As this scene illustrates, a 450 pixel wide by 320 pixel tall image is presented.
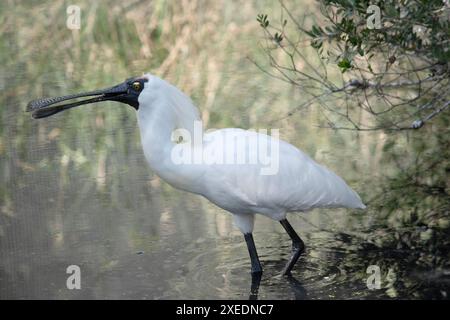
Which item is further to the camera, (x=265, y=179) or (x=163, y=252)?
(x=163, y=252)

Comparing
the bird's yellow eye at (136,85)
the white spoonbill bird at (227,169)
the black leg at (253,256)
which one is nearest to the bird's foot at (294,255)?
the white spoonbill bird at (227,169)

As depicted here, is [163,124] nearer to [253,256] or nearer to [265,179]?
[265,179]

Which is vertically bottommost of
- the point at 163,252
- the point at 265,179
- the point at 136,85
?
the point at 163,252

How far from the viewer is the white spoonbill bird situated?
578cm

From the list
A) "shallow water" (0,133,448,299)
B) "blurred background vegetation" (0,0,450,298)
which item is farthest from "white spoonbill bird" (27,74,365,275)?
"blurred background vegetation" (0,0,450,298)

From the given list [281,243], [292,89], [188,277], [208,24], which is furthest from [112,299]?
[208,24]

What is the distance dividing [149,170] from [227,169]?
8.84 feet

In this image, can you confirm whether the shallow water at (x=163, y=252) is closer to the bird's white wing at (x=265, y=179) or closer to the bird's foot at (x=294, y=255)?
the bird's foot at (x=294, y=255)

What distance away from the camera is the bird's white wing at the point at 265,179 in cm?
578

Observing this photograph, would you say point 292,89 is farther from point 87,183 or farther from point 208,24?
→ point 87,183

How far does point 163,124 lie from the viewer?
5.81m

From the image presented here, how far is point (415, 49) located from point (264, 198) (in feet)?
4.31

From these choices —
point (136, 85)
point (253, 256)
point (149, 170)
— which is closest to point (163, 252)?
point (253, 256)
